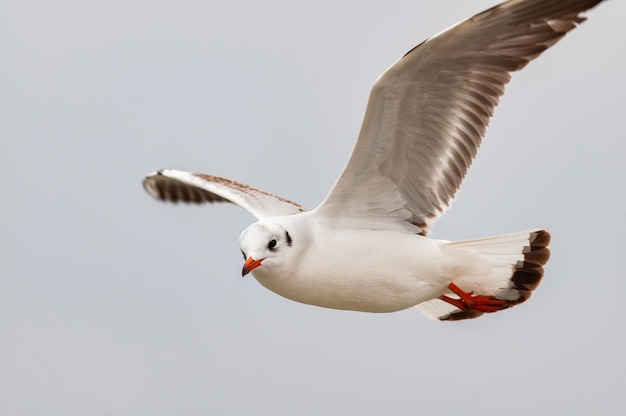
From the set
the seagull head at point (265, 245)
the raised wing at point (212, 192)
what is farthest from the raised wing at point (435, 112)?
the raised wing at point (212, 192)

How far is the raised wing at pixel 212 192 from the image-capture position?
1351 centimetres

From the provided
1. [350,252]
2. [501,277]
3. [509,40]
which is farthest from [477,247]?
[509,40]

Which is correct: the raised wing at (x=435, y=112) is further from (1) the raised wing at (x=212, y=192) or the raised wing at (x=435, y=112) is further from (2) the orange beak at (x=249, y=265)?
(1) the raised wing at (x=212, y=192)

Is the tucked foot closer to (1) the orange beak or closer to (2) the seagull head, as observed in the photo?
(2) the seagull head

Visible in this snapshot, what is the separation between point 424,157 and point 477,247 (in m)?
1.03

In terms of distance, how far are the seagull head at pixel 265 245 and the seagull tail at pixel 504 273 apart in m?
1.79

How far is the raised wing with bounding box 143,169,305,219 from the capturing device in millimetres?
13508

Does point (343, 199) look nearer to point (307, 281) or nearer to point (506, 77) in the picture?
point (307, 281)

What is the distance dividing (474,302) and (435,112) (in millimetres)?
1977

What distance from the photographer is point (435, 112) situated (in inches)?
469

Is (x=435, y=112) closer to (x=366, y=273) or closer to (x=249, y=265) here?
(x=366, y=273)

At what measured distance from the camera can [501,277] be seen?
12.9 m

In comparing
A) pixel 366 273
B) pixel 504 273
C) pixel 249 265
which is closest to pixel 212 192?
pixel 366 273

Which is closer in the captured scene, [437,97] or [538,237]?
[437,97]
